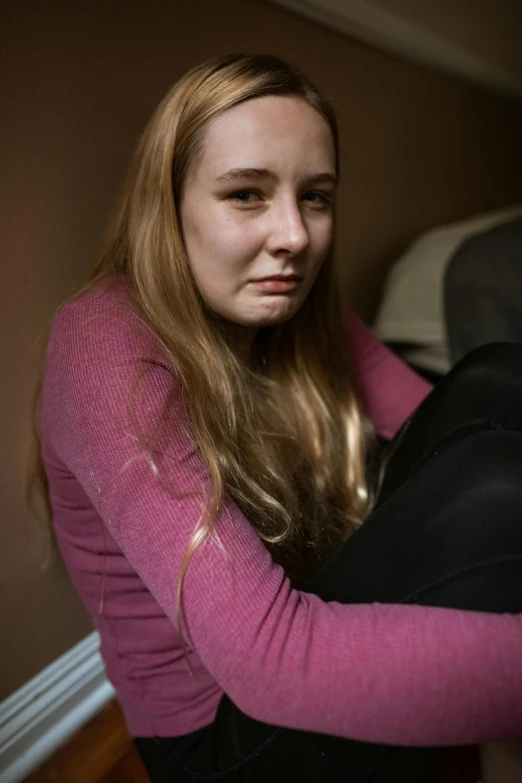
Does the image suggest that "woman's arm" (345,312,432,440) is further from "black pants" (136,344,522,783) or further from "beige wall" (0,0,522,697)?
"beige wall" (0,0,522,697)

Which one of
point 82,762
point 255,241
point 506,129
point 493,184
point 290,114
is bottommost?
point 82,762

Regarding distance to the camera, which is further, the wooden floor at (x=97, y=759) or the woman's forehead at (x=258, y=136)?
the wooden floor at (x=97, y=759)

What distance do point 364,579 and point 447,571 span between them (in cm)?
8

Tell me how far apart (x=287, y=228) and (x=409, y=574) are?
381 millimetres

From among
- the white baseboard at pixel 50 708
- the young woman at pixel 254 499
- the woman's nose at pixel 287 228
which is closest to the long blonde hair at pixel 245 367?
the young woman at pixel 254 499

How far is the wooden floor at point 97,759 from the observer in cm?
90

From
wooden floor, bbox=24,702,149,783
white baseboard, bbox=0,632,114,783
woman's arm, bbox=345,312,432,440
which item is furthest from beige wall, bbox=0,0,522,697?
woman's arm, bbox=345,312,432,440

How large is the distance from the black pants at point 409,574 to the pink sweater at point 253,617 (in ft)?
0.15

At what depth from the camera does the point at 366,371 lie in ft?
3.38

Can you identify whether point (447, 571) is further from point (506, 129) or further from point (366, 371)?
point (506, 129)

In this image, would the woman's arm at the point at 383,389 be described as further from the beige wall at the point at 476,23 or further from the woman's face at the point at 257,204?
the beige wall at the point at 476,23

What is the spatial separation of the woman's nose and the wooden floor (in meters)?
0.80

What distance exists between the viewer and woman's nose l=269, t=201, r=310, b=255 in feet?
2.16

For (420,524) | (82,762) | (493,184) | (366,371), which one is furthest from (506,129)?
(82,762)
